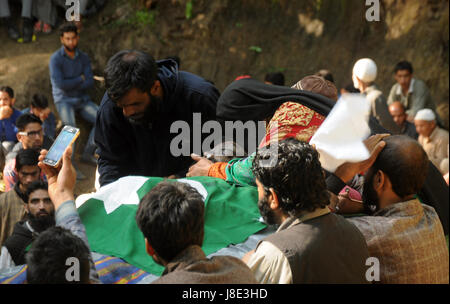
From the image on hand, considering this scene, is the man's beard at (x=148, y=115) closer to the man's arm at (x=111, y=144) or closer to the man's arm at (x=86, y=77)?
the man's arm at (x=111, y=144)

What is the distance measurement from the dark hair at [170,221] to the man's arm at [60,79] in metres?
5.28

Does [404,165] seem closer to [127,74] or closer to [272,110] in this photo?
[272,110]

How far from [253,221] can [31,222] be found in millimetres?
1573

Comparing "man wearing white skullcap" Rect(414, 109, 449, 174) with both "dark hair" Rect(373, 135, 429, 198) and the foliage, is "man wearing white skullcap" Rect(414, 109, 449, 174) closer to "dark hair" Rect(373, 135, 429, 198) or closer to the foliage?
the foliage

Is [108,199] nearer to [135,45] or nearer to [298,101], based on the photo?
[298,101]

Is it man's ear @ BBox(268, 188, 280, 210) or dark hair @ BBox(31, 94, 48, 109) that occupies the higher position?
man's ear @ BBox(268, 188, 280, 210)

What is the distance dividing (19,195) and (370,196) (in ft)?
9.11

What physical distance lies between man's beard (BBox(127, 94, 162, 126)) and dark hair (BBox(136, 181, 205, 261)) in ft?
5.06

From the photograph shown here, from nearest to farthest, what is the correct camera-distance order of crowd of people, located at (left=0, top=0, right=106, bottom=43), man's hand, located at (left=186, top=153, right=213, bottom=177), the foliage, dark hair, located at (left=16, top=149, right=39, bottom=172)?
man's hand, located at (left=186, top=153, right=213, bottom=177) → dark hair, located at (left=16, top=149, right=39, bottom=172) → crowd of people, located at (left=0, top=0, right=106, bottom=43) → the foliage

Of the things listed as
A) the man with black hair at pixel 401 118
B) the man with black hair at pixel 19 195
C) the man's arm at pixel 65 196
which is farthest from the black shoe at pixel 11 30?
the man's arm at pixel 65 196

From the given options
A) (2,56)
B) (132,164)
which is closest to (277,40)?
(2,56)

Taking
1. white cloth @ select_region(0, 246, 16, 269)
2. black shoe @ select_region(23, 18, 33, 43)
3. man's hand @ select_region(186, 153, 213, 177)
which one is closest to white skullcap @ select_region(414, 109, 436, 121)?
man's hand @ select_region(186, 153, 213, 177)

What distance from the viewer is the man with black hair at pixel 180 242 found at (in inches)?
76.6

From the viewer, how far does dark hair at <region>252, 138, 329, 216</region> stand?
7.43 ft
